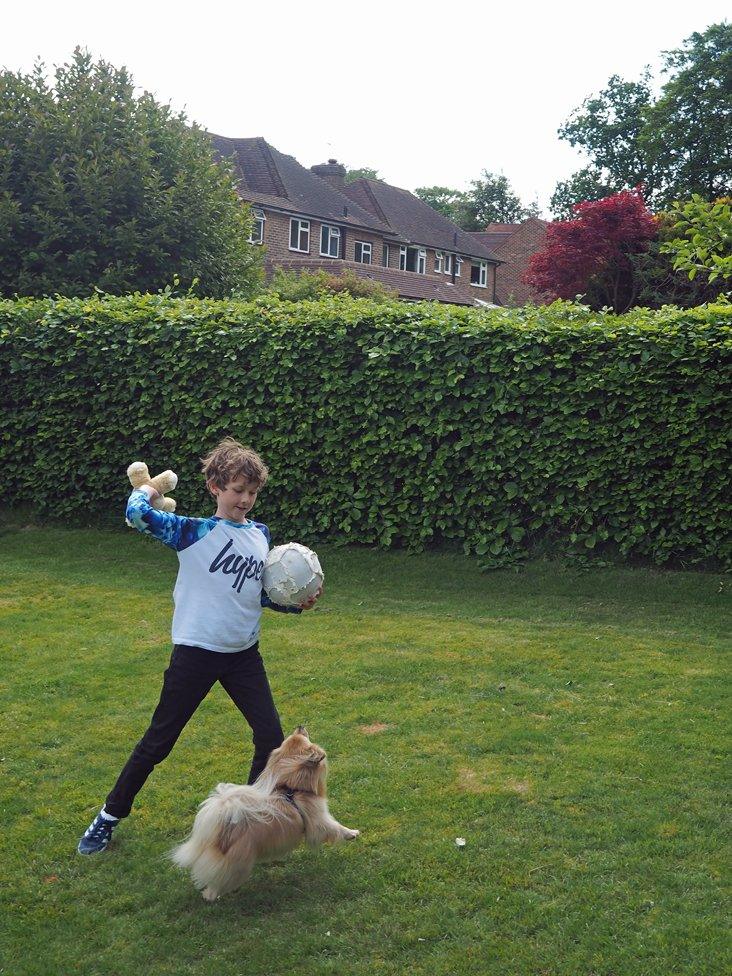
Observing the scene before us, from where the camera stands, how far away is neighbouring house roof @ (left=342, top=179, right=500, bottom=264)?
192 ft

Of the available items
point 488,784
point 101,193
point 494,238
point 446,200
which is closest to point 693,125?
point 494,238

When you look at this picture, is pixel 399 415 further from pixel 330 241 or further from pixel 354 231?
pixel 354 231

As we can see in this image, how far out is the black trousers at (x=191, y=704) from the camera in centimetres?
475

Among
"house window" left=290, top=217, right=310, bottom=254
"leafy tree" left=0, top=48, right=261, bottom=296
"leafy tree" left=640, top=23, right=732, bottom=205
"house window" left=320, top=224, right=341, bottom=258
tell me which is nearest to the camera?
"leafy tree" left=0, top=48, right=261, bottom=296

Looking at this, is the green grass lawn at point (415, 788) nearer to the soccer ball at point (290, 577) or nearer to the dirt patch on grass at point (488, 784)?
the dirt patch on grass at point (488, 784)

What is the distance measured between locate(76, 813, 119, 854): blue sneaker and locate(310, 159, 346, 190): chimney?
179ft

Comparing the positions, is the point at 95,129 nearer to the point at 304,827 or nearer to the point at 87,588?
the point at 87,588

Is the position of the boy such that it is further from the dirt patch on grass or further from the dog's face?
the dirt patch on grass

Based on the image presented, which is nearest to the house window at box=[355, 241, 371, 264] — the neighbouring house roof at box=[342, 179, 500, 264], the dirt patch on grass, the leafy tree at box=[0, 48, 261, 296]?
the neighbouring house roof at box=[342, 179, 500, 264]

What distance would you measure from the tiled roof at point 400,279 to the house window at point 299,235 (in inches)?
41.1

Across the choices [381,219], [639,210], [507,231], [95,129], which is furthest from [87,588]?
[507,231]

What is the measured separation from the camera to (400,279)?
166 feet

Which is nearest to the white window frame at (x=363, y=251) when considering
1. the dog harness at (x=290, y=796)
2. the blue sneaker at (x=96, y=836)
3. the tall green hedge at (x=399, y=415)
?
the tall green hedge at (x=399, y=415)

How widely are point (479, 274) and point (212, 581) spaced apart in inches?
2450
